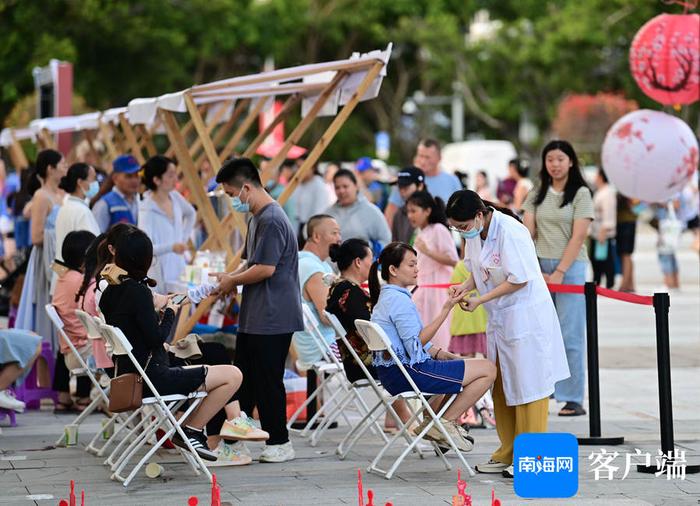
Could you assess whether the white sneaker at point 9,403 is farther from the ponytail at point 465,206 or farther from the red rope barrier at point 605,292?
the ponytail at point 465,206

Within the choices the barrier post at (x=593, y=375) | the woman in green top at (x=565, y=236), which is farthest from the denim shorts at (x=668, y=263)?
the barrier post at (x=593, y=375)

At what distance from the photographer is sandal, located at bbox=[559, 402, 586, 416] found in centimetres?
1074

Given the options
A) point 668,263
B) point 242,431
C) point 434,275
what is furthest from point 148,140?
point 668,263

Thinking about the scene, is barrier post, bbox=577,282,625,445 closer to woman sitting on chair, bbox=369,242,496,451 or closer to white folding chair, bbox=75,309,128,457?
woman sitting on chair, bbox=369,242,496,451

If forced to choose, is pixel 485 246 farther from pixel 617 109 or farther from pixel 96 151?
pixel 617 109

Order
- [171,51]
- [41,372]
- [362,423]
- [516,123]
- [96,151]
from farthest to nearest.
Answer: [516,123] → [171,51] → [96,151] → [41,372] → [362,423]

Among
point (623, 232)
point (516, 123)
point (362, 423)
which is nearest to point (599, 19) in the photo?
point (516, 123)

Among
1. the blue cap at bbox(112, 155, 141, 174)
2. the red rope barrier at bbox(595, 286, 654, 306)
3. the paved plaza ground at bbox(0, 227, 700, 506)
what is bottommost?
the paved plaza ground at bbox(0, 227, 700, 506)

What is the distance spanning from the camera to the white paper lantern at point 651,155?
14094 millimetres

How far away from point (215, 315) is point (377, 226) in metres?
1.65

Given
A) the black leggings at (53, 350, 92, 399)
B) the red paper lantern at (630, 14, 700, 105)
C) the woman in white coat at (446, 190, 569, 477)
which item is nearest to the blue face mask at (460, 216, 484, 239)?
the woman in white coat at (446, 190, 569, 477)

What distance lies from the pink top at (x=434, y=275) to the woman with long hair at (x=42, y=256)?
3090 millimetres

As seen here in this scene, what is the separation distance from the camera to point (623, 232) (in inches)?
827

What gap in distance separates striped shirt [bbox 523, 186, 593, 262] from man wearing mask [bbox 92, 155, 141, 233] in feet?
11.2
